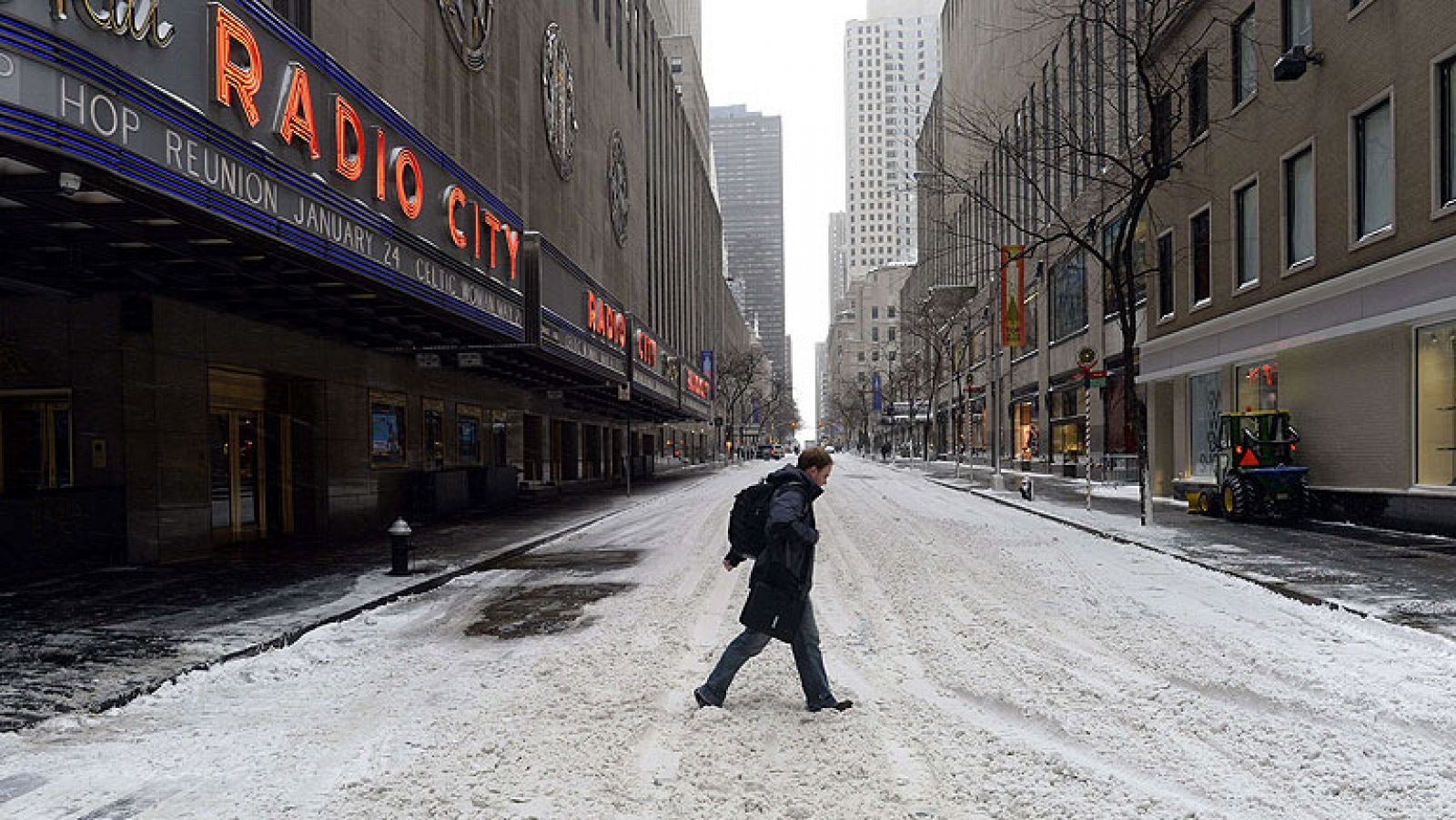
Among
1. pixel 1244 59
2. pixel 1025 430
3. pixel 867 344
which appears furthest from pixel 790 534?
pixel 867 344

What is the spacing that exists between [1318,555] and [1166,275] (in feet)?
52.6

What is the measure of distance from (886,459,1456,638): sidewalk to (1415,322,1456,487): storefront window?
1196 mm

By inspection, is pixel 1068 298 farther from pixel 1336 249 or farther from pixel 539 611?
pixel 539 611

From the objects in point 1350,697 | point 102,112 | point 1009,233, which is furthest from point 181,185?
point 1009,233

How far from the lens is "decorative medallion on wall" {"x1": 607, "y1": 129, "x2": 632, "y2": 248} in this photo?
143 feet

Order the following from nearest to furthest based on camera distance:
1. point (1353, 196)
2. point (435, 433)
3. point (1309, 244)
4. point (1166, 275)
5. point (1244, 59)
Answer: point (1353, 196), point (1309, 244), point (1244, 59), point (435, 433), point (1166, 275)

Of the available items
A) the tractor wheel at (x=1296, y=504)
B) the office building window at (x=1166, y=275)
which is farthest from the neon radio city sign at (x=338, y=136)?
the office building window at (x=1166, y=275)

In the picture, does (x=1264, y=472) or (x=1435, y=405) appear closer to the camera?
(x=1435, y=405)

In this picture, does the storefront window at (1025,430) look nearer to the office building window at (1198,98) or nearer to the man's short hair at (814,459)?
the office building window at (1198,98)

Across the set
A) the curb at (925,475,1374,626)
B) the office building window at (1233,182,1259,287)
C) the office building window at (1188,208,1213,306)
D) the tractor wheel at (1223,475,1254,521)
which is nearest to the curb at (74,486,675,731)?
the curb at (925,475,1374,626)

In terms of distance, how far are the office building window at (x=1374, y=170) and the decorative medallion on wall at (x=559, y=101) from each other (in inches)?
877

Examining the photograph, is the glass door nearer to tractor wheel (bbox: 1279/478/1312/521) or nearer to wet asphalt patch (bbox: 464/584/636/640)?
wet asphalt patch (bbox: 464/584/636/640)

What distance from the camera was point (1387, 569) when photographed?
1189 cm

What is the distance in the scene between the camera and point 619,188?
45.4m
